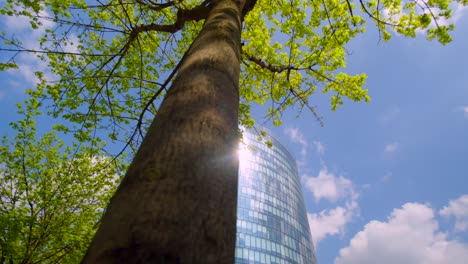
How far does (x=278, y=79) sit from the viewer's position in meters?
7.14

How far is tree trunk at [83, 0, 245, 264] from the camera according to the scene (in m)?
0.73

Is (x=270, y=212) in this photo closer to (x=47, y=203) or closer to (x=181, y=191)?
(x=47, y=203)

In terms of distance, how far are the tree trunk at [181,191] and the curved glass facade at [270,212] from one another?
43240mm

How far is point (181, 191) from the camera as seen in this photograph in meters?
0.88

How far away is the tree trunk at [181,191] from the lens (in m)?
0.73

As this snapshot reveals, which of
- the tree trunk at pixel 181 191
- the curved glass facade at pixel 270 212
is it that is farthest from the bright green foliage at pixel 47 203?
the curved glass facade at pixel 270 212

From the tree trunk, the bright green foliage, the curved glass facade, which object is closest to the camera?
the tree trunk

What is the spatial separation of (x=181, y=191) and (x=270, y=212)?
5482 cm

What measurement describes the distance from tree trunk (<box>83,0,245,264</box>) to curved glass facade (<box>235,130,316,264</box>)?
43.2 metres

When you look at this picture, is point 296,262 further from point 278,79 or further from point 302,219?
point 278,79

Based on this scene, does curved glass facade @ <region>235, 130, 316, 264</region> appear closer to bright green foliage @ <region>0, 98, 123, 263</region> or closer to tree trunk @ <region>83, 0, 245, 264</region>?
bright green foliage @ <region>0, 98, 123, 263</region>

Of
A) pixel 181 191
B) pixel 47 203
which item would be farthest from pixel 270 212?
pixel 181 191

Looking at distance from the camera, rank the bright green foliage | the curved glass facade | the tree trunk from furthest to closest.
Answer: the curved glass facade < the bright green foliage < the tree trunk

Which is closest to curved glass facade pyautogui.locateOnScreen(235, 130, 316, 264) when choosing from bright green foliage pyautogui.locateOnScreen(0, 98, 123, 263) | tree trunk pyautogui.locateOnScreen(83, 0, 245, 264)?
bright green foliage pyautogui.locateOnScreen(0, 98, 123, 263)
